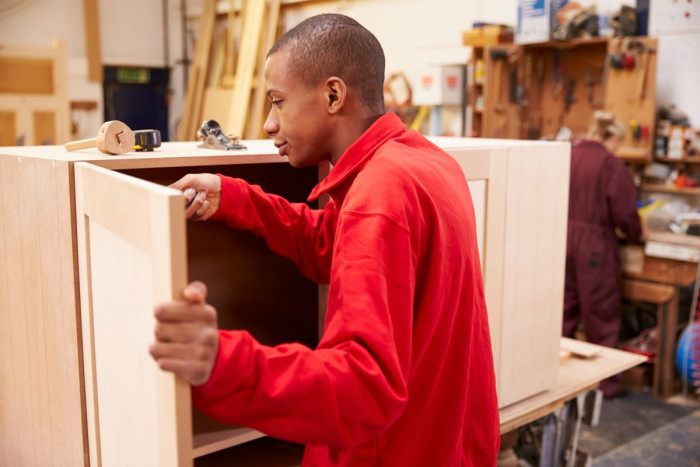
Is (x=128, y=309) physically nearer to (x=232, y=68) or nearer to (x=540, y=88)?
(x=540, y=88)

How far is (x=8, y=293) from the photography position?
5.49 ft

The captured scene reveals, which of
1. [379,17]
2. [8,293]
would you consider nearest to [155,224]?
[8,293]

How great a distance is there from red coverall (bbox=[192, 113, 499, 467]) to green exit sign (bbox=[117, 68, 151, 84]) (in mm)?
8732

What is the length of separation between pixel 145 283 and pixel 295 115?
49 centimetres

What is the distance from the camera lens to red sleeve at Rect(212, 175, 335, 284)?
5.53ft

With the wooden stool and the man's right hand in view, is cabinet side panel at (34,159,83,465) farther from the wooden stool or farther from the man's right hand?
the wooden stool

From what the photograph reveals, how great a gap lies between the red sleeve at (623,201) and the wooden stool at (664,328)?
37 cm

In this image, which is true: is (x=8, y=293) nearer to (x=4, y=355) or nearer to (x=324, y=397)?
(x=4, y=355)

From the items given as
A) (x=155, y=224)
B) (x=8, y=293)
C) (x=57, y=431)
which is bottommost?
(x=57, y=431)

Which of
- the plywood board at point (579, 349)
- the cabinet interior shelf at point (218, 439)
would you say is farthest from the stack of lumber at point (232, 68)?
the cabinet interior shelf at point (218, 439)

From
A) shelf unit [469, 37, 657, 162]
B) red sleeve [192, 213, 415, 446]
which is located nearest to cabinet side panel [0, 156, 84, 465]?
red sleeve [192, 213, 415, 446]

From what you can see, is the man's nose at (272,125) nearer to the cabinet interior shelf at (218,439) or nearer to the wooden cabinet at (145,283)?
the wooden cabinet at (145,283)

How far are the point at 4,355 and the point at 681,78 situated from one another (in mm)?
5129

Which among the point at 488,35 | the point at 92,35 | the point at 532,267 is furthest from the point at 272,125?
the point at 92,35
